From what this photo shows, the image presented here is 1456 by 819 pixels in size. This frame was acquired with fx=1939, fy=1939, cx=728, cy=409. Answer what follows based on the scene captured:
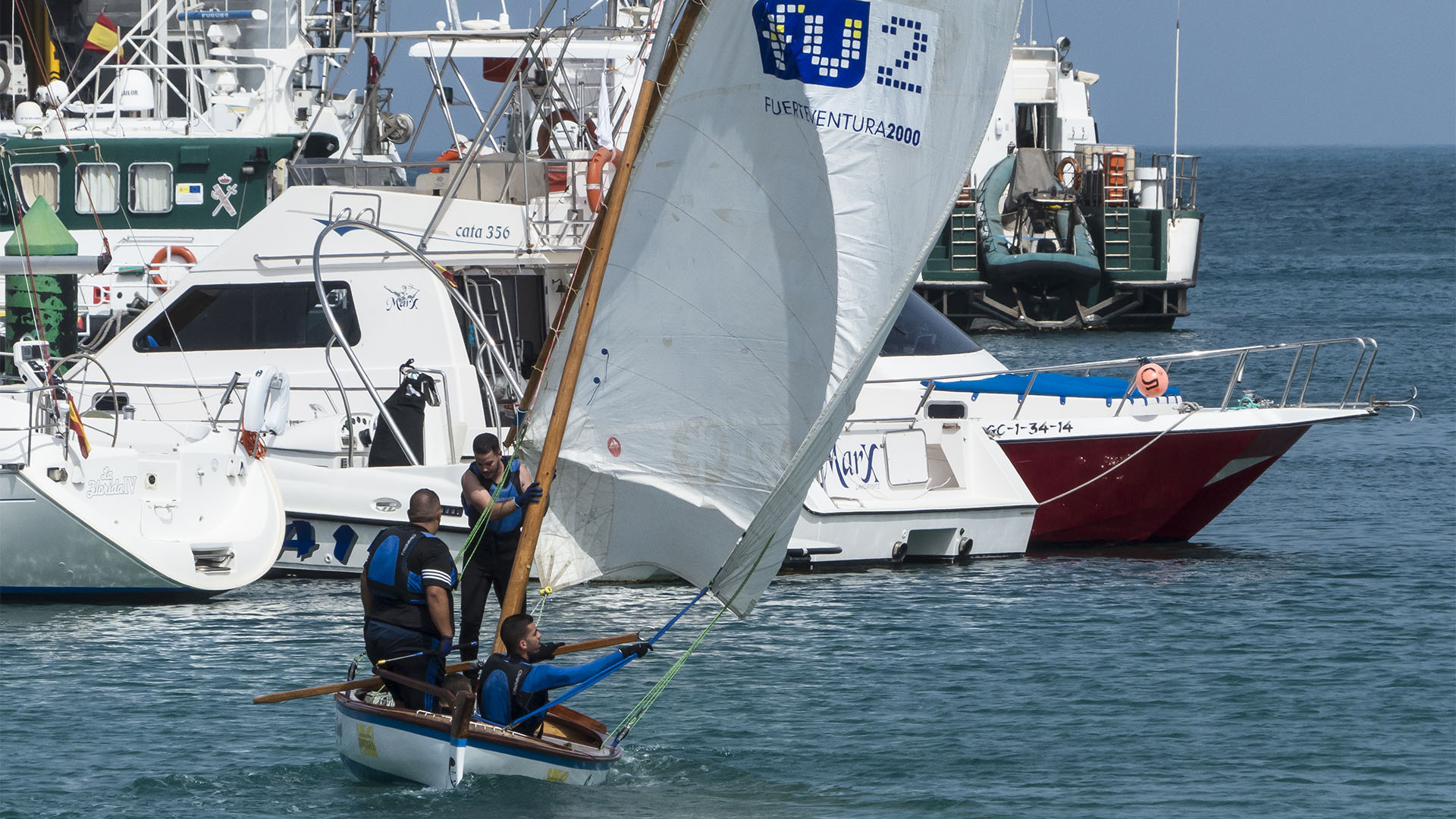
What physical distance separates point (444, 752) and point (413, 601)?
0.85 meters

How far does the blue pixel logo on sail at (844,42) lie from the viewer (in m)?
9.95

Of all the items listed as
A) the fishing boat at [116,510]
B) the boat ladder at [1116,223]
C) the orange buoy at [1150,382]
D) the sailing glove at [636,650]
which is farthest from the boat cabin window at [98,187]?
the boat ladder at [1116,223]

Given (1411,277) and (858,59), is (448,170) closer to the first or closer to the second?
(858,59)

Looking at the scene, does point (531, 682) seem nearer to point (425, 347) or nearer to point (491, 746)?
point (491, 746)

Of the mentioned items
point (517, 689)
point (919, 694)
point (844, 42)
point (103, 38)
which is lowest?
point (919, 694)

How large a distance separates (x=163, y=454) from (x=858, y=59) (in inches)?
328

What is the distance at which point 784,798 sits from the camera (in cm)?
1091

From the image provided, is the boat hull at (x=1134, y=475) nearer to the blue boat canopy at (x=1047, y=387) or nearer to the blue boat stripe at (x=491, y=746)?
the blue boat canopy at (x=1047, y=387)

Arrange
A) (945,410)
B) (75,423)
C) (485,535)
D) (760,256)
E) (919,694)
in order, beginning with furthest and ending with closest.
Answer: (945,410)
(75,423)
(919,694)
(485,535)
(760,256)

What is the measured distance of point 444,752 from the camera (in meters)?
10.1

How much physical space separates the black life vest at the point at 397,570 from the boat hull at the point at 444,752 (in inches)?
23.6

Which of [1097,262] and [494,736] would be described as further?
[1097,262]

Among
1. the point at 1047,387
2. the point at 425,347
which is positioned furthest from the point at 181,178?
the point at 1047,387

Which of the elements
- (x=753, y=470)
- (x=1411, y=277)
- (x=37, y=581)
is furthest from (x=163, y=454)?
(x=1411, y=277)
